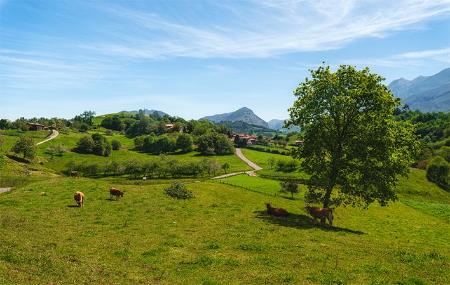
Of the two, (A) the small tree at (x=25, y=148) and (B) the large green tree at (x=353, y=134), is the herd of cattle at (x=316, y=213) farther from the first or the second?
(A) the small tree at (x=25, y=148)

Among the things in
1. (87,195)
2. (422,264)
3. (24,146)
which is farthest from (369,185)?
(24,146)

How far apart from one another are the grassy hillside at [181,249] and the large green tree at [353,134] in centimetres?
723

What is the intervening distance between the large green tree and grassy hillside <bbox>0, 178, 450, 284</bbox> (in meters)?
7.23

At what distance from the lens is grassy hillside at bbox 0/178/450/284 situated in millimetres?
22016

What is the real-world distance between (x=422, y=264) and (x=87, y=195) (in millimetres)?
37598

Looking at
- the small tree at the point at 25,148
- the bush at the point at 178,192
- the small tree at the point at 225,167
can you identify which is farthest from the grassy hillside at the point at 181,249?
the small tree at the point at 25,148

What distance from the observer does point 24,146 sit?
16862 cm

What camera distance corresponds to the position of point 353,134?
45312 mm

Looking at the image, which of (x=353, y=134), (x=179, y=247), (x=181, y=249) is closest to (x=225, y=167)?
(x=353, y=134)

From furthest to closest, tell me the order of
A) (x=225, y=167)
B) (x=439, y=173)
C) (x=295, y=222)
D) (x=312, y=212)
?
(x=225, y=167)
(x=439, y=173)
(x=312, y=212)
(x=295, y=222)

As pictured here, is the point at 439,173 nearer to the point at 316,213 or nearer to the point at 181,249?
the point at 316,213

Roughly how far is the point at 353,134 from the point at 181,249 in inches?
995

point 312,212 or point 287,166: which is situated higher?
point 312,212

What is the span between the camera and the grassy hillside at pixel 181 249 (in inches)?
867
